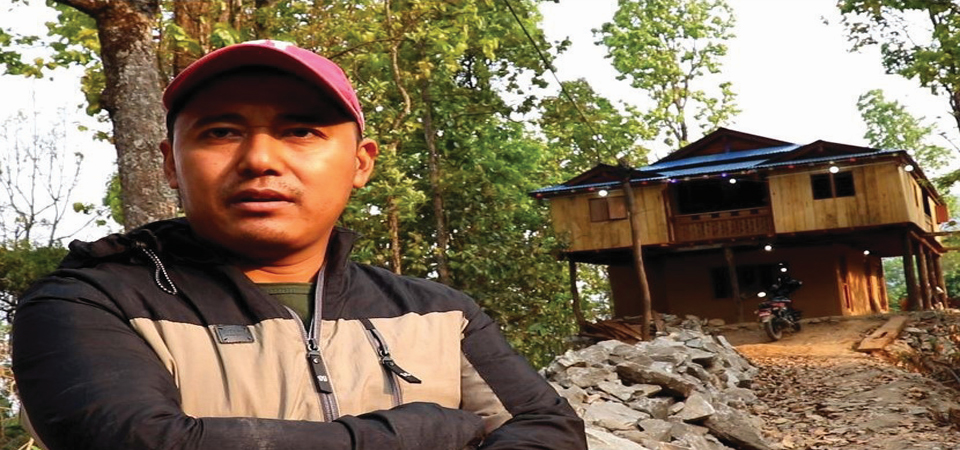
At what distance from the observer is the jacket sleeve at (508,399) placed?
83.5 inches

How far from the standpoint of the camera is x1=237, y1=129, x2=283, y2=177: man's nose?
186 centimetres

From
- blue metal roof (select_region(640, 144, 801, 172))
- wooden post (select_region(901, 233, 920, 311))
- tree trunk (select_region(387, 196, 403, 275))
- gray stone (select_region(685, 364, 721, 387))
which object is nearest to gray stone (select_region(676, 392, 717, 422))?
gray stone (select_region(685, 364, 721, 387))

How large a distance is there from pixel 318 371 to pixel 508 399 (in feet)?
1.75

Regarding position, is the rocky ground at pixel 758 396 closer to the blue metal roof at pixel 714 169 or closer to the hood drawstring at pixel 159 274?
the hood drawstring at pixel 159 274

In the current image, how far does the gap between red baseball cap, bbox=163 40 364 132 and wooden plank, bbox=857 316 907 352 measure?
1895 centimetres

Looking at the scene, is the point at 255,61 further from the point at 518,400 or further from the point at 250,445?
the point at 518,400

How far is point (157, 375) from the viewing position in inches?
66.9

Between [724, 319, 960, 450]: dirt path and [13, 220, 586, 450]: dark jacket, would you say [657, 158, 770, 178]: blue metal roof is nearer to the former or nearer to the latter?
[724, 319, 960, 450]: dirt path

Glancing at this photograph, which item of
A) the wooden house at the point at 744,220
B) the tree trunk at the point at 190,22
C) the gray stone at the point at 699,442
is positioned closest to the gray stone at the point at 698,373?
the gray stone at the point at 699,442

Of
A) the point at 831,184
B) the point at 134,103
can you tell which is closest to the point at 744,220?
the point at 831,184

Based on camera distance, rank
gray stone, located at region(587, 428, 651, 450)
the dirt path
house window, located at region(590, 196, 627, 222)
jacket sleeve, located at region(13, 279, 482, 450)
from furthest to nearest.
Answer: house window, located at region(590, 196, 627, 222) < the dirt path < gray stone, located at region(587, 428, 651, 450) < jacket sleeve, located at region(13, 279, 482, 450)

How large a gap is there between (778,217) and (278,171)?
25.0 metres

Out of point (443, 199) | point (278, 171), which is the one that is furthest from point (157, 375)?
point (443, 199)

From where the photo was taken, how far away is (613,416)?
8883 millimetres
